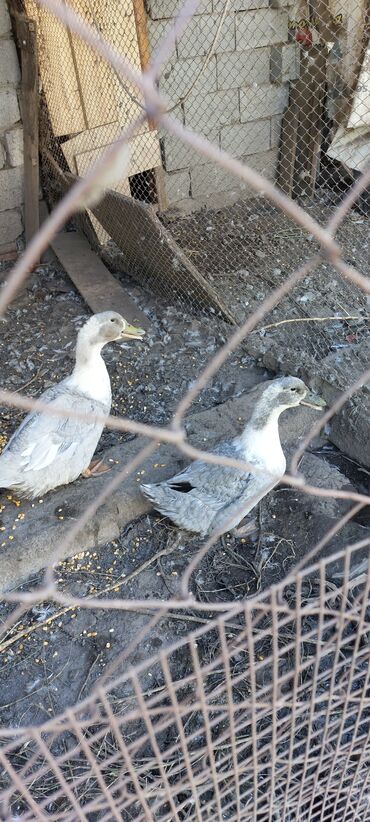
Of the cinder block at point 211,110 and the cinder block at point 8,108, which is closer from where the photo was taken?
the cinder block at point 8,108

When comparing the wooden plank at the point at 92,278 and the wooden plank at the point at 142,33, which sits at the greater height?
the wooden plank at the point at 142,33

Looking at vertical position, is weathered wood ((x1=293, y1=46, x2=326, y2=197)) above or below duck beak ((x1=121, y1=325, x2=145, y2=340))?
above

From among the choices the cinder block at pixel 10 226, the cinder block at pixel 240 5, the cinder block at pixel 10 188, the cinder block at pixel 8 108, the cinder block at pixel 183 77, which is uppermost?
the cinder block at pixel 240 5

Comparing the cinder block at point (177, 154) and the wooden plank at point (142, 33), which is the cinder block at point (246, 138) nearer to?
the cinder block at point (177, 154)

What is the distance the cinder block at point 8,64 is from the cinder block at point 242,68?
1.73 m

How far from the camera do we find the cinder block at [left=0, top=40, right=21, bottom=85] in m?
4.91

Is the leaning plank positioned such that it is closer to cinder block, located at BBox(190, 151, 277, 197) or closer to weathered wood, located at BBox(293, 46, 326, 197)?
cinder block, located at BBox(190, 151, 277, 197)

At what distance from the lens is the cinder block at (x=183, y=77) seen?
5473 millimetres

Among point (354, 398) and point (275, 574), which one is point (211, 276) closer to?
point (354, 398)

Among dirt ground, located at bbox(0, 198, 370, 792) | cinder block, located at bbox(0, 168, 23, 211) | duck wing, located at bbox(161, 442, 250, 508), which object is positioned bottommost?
dirt ground, located at bbox(0, 198, 370, 792)

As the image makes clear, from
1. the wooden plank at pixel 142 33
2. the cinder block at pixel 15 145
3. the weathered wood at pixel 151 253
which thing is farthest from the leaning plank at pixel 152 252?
the cinder block at pixel 15 145

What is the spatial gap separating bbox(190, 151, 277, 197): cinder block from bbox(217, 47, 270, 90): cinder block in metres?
0.67

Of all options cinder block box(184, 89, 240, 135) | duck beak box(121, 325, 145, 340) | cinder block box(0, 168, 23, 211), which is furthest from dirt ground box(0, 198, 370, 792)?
cinder block box(184, 89, 240, 135)

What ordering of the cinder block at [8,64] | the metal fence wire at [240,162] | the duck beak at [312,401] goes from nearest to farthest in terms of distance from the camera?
the duck beak at [312,401] → the metal fence wire at [240,162] → the cinder block at [8,64]
